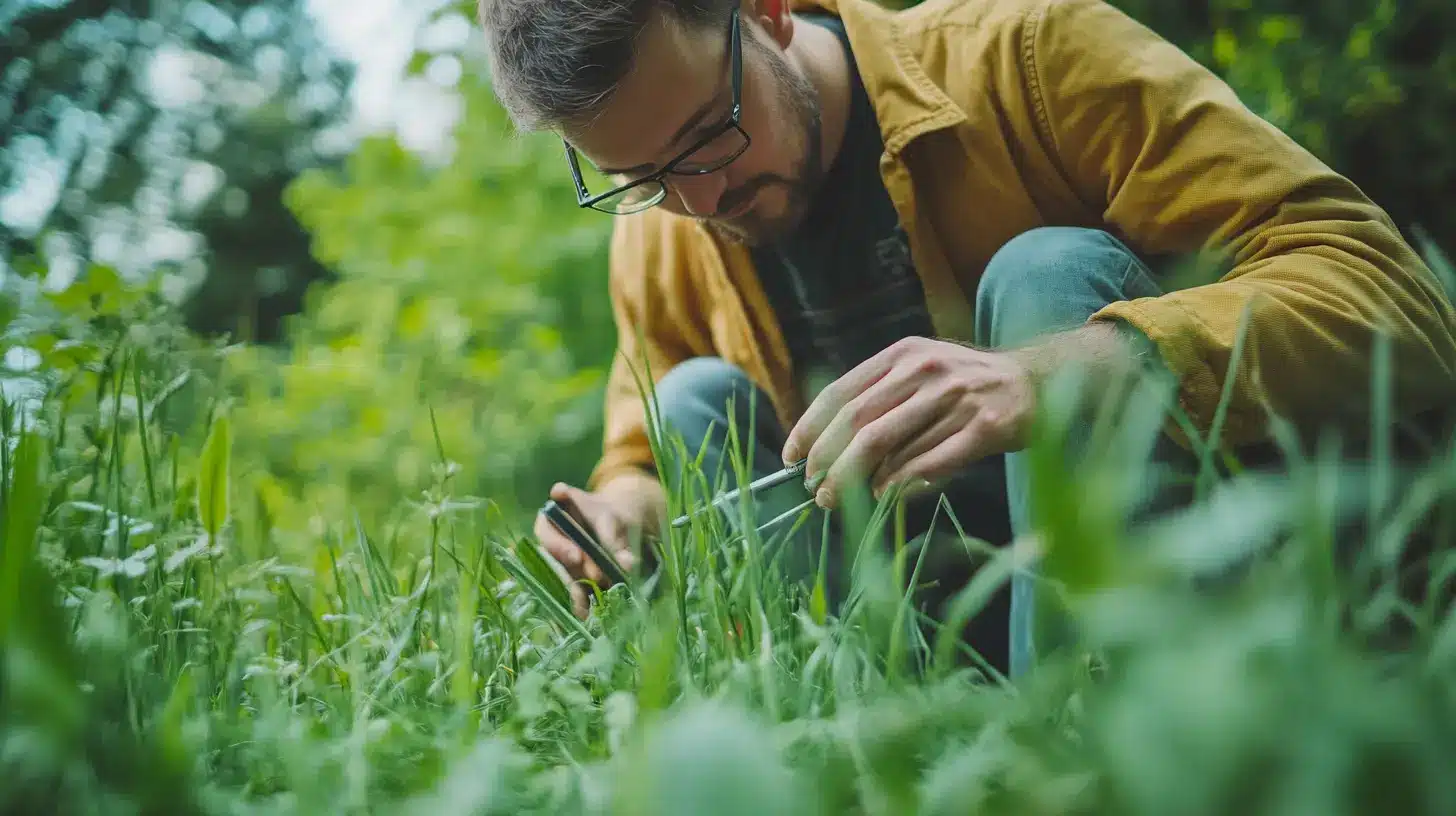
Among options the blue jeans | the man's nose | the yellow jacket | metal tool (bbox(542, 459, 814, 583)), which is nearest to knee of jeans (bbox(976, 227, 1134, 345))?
the blue jeans

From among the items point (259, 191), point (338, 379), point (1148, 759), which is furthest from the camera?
point (259, 191)

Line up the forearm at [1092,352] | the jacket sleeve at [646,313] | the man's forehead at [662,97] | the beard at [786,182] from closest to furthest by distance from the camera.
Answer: the forearm at [1092,352] < the man's forehead at [662,97] < the beard at [786,182] < the jacket sleeve at [646,313]

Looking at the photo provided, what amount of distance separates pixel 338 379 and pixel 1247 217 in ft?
10.1

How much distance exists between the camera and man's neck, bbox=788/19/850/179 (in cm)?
165

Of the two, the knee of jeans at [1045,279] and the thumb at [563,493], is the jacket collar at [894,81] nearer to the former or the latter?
the knee of jeans at [1045,279]

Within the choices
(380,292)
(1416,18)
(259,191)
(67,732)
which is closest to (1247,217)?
(67,732)

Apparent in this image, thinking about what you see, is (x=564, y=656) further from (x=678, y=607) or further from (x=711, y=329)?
(x=711, y=329)

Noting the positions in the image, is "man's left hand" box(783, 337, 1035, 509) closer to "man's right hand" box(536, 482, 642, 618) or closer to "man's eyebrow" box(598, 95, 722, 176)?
"man's right hand" box(536, 482, 642, 618)

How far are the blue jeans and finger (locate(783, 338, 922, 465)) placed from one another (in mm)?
59

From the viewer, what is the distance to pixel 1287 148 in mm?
1322

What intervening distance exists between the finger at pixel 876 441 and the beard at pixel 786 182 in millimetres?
612

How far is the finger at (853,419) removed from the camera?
1.01 meters

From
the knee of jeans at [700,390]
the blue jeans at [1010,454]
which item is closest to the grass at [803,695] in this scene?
the blue jeans at [1010,454]

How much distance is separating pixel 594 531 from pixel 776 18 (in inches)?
31.9
